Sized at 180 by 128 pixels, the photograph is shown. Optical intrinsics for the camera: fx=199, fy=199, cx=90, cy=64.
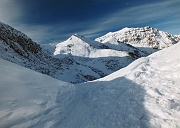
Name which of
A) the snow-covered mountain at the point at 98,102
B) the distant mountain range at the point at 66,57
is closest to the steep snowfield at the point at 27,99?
the snow-covered mountain at the point at 98,102

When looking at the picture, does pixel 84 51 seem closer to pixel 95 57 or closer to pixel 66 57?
pixel 95 57

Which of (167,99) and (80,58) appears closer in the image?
(167,99)

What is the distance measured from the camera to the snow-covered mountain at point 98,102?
22.4ft

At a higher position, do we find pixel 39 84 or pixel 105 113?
pixel 39 84

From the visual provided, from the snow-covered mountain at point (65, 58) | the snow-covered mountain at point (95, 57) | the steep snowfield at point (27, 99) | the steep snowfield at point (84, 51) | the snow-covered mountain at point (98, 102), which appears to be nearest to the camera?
the snow-covered mountain at point (98, 102)

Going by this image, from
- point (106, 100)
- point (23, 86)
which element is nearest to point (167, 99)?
point (106, 100)

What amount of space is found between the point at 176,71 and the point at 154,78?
1045 millimetres

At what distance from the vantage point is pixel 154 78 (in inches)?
381

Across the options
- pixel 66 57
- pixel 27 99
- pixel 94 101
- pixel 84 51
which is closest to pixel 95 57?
pixel 84 51

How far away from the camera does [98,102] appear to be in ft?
29.1

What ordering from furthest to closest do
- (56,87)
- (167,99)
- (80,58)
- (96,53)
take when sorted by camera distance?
1. (96,53)
2. (80,58)
3. (56,87)
4. (167,99)

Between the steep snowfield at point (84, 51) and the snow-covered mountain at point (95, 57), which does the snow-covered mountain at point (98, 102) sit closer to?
the snow-covered mountain at point (95, 57)

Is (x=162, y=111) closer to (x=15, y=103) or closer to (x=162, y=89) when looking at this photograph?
(x=162, y=89)

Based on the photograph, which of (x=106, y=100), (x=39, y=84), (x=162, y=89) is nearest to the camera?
(x=162, y=89)
